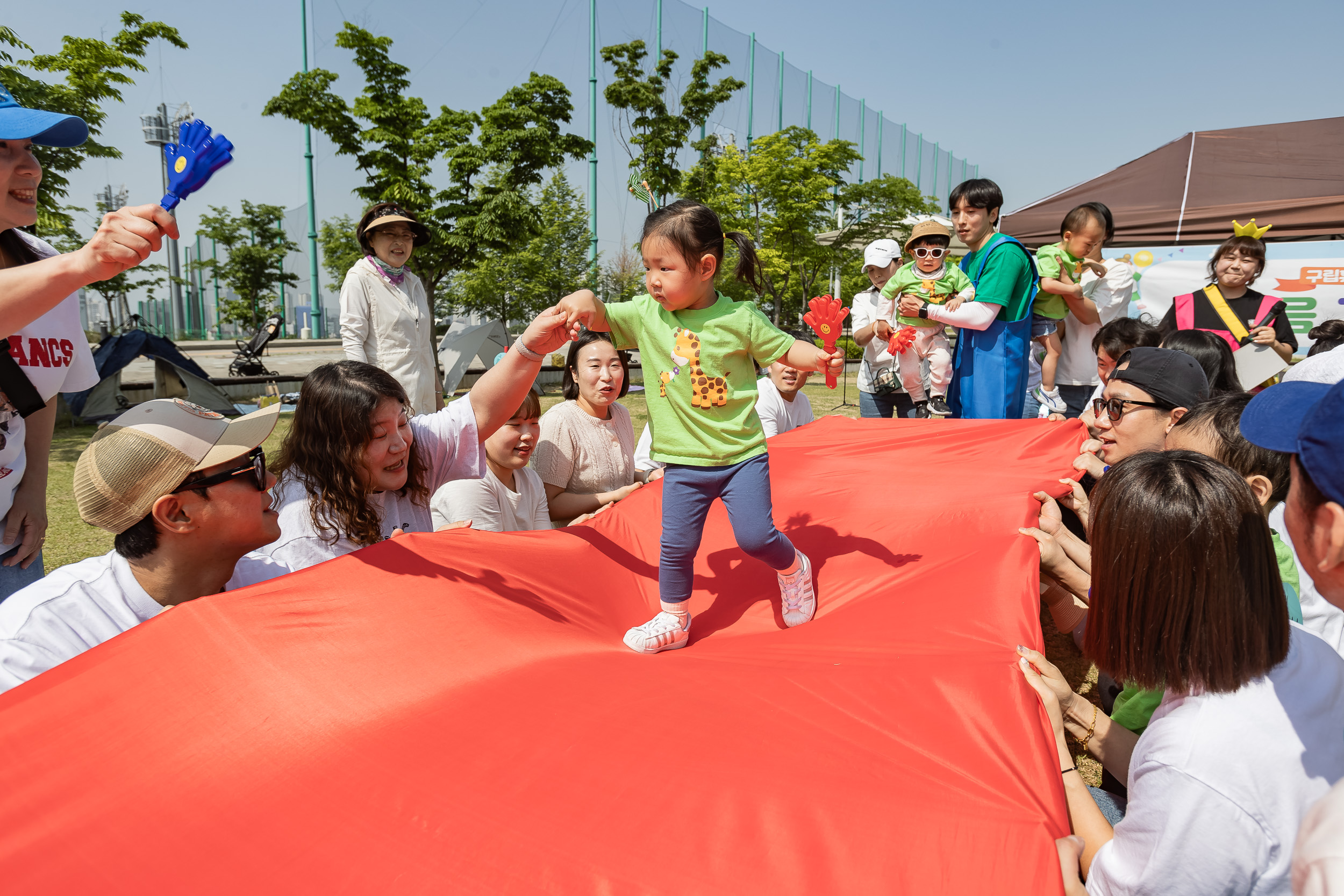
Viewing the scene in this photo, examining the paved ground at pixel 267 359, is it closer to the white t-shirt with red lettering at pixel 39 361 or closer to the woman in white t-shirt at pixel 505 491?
the woman in white t-shirt at pixel 505 491

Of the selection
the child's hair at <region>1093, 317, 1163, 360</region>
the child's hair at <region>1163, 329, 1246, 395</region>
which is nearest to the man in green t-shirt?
the child's hair at <region>1093, 317, 1163, 360</region>

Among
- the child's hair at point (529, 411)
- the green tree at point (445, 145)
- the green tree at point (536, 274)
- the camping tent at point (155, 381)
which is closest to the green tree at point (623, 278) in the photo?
the green tree at point (536, 274)

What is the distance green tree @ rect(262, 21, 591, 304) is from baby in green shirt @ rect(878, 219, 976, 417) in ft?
35.6

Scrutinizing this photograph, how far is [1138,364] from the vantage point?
292cm

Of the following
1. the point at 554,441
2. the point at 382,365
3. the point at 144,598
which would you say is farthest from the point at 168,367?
the point at 144,598

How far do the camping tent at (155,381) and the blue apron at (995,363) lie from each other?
334 inches

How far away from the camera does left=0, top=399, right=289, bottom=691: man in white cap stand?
64.7 inches

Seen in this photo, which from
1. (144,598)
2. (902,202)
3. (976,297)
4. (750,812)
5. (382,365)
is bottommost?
(750,812)

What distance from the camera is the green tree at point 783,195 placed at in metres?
18.0

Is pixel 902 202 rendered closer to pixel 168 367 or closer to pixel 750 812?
pixel 168 367

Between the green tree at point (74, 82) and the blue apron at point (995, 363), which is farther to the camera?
the green tree at point (74, 82)

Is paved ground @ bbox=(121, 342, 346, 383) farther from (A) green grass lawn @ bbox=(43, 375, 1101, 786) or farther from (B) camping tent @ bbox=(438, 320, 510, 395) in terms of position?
(A) green grass lawn @ bbox=(43, 375, 1101, 786)

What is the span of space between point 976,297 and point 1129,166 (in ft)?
22.6

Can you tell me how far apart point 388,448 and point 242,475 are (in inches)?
18.6
